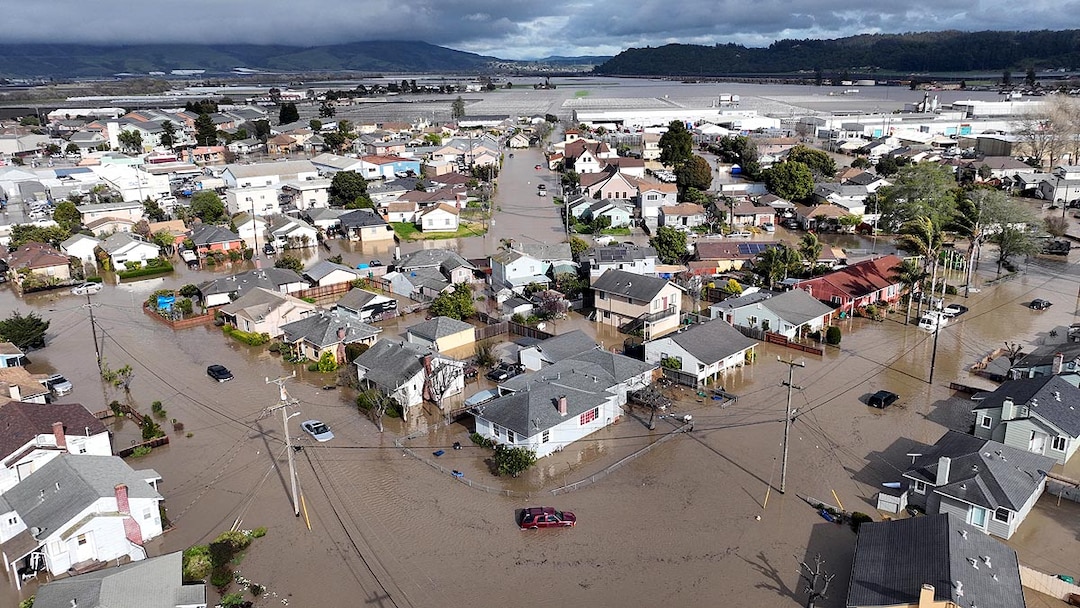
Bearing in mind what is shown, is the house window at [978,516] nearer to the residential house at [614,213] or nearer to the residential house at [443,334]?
the residential house at [443,334]

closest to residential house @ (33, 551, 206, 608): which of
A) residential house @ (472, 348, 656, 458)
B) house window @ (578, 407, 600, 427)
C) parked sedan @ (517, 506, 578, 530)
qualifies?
parked sedan @ (517, 506, 578, 530)

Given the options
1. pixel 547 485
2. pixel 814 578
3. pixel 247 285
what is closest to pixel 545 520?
pixel 547 485

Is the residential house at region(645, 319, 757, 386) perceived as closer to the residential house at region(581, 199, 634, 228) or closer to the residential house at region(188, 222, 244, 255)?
the residential house at region(581, 199, 634, 228)

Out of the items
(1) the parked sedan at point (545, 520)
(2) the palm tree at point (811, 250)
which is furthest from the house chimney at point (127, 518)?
(2) the palm tree at point (811, 250)

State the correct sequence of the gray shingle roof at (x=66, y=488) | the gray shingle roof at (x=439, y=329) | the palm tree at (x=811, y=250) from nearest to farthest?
the gray shingle roof at (x=66, y=488), the gray shingle roof at (x=439, y=329), the palm tree at (x=811, y=250)

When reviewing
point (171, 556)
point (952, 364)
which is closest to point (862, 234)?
point (952, 364)
